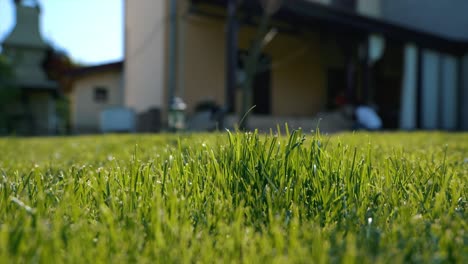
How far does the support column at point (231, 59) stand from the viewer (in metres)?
9.12

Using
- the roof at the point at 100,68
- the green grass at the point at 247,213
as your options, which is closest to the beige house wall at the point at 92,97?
the roof at the point at 100,68

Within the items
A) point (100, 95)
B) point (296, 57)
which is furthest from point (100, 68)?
point (296, 57)

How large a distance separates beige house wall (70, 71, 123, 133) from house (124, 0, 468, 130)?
3.91 meters

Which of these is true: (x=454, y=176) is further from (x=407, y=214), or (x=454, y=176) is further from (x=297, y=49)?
(x=297, y=49)

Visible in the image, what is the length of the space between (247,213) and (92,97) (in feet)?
58.3

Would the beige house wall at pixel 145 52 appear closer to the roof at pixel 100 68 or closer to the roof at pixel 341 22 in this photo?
the roof at pixel 341 22

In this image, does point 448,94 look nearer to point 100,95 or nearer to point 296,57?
point 296,57

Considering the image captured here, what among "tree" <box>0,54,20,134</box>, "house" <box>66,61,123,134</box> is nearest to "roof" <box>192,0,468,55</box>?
"tree" <box>0,54,20,134</box>

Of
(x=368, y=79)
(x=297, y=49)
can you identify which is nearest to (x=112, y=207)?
(x=368, y=79)

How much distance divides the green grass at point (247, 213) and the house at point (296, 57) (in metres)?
7.72

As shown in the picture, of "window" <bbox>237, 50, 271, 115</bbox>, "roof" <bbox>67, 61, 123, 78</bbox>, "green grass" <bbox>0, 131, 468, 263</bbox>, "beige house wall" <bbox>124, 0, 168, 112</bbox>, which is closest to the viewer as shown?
"green grass" <bbox>0, 131, 468, 263</bbox>

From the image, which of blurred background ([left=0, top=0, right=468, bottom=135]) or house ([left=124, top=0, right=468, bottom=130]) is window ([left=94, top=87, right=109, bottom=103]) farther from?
house ([left=124, top=0, right=468, bottom=130])

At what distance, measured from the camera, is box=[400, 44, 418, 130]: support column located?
480 inches

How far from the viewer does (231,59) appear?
914 cm
